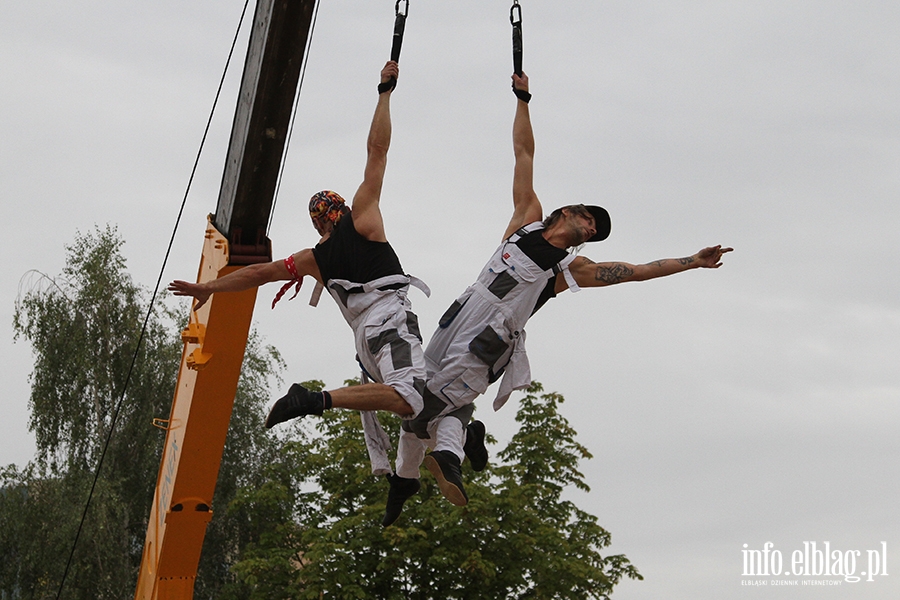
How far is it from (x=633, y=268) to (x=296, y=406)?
2.03 meters

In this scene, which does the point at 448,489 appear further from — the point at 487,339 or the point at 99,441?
the point at 99,441

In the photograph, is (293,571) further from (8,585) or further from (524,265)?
(524,265)

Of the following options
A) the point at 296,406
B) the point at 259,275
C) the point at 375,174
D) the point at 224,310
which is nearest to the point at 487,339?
the point at 375,174

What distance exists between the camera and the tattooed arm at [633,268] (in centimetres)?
625

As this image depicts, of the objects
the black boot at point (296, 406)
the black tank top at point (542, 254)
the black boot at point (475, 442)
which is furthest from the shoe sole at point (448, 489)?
the black tank top at point (542, 254)

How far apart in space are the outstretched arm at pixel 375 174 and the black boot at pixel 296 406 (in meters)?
1.17

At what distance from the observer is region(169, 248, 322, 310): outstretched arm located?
22.4ft

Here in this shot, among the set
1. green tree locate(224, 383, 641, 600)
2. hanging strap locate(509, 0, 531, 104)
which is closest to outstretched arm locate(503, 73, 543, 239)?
hanging strap locate(509, 0, 531, 104)

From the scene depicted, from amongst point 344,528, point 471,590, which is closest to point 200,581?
point 344,528

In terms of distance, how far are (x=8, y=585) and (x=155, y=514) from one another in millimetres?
12804

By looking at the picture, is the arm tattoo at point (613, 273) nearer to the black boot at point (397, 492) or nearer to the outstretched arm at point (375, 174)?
the outstretched arm at point (375, 174)

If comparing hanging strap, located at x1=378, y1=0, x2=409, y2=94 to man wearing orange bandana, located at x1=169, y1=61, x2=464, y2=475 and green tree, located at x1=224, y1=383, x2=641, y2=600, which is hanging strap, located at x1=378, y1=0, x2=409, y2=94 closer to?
man wearing orange bandana, located at x1=169, y1=61, x2=464, y2=475

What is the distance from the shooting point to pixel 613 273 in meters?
6.48

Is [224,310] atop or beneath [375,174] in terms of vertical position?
beneath
